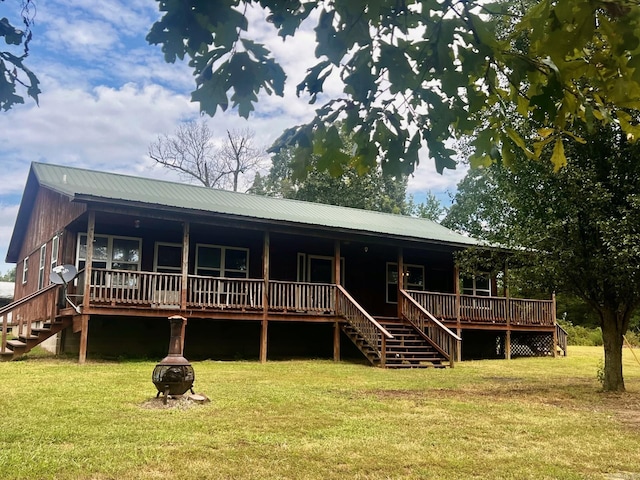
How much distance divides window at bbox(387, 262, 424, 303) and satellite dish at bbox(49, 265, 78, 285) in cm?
1102

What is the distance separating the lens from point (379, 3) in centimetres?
→ 271

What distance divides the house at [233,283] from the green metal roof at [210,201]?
81mm

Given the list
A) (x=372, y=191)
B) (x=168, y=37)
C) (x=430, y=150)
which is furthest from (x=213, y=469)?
(x=372, y=191)

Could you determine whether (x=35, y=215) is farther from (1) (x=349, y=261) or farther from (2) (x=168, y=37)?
(2) (x=168, y=37)

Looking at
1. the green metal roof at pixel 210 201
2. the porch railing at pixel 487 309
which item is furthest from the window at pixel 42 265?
the porch railing at pixel 487 309

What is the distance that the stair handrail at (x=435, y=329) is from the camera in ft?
52.4

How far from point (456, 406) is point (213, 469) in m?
4.95

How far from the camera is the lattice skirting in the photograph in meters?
22.7

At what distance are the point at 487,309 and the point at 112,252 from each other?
12087mm

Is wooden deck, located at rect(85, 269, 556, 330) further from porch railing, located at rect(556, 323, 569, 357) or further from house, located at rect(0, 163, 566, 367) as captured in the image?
porch railing, located at rect(556, 323, 569, 357)

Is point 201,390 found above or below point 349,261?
below

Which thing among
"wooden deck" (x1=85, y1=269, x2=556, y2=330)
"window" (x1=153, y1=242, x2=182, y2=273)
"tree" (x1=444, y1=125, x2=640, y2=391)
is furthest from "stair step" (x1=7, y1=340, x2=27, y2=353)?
"tree" (x1=444, y1=125, x2=640, y2=391)

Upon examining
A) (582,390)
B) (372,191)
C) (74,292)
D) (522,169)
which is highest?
(372,191)

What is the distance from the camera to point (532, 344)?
2291 centimetres
